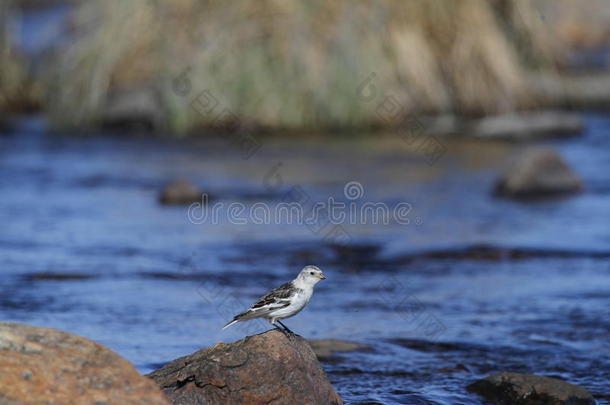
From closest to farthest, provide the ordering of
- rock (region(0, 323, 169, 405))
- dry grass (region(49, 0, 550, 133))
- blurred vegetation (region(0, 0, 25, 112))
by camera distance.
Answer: rock (region(0, 323, 169, 405)) → dry grass (region(49, 0, 550, 133)) → blurred vegetation (region(0, 0, 25, 112))

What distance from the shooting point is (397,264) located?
40.1 feet

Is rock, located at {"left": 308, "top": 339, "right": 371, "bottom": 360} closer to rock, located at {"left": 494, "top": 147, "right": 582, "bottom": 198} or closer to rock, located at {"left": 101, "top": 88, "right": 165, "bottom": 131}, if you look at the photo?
rock, located at {"left": 494, "top": 147, "right": 582, "bottom": 198}

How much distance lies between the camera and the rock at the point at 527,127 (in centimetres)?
2033

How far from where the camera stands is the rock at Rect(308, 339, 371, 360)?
348 inches

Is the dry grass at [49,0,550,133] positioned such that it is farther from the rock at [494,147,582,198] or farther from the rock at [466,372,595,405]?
the rock at [466,372,595,405]

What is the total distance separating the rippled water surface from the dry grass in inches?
33.0

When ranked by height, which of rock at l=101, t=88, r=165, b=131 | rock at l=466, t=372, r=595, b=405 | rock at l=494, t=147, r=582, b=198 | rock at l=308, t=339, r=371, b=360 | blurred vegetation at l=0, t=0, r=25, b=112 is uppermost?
blurred vegetation at l=0, t=0, r=25, b=112

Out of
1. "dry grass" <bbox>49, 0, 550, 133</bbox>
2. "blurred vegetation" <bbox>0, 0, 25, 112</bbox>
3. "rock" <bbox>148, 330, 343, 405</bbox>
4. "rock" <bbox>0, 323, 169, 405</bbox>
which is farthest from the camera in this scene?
"blurred vegetation" <bbox>0, 0, 25, 112</bbox>

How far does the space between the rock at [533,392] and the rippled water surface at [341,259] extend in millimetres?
301

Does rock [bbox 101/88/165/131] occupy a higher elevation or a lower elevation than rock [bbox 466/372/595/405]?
higher

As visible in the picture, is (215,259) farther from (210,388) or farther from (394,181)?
(210,388)

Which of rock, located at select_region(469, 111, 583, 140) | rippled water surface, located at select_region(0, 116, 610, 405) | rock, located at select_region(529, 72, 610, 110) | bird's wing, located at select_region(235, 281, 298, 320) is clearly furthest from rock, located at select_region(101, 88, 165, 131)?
bird's wing, located at select_region(235, 281, 298, 320)

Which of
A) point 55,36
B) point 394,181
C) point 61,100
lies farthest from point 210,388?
point 55,36

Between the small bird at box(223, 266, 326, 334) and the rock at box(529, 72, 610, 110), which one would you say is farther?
the rock at box(529, 72, 610, 110)
